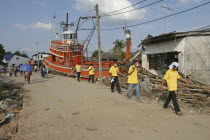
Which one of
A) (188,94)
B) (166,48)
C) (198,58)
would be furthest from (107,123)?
(166,48)

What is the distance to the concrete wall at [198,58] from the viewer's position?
10578 mm

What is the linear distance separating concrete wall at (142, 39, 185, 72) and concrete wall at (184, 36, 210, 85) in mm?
255

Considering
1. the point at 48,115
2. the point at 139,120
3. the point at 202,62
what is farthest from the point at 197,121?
the point at 202,62

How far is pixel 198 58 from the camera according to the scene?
10.8 m

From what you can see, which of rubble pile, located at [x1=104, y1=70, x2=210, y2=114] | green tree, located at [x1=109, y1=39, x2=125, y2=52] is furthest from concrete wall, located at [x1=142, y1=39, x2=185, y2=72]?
green tree, located at [x1=109, y1=39, x2=125, y2=52]

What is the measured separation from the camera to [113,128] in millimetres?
4441

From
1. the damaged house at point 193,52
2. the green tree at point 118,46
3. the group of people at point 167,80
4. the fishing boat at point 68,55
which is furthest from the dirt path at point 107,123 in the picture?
the green tree at point 118,46

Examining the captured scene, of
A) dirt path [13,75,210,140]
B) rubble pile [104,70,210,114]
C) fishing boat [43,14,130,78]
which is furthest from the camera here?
fishing boat [43,14,130,78]

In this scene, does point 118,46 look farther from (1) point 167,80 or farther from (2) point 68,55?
(1) point 167,80

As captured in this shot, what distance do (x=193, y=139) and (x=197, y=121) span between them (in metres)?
1.46

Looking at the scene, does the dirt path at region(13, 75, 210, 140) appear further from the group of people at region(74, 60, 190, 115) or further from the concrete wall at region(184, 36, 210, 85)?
the concrete wall at region(184, 36, 210, 85)

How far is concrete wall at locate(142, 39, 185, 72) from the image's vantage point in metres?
10.7

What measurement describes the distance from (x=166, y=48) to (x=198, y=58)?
218 centimetres

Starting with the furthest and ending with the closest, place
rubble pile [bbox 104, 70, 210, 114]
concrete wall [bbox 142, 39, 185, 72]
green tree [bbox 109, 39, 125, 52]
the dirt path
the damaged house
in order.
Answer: green tree [bbox 109, 39, 125, 52] < concrete wall [bbox 142, 39, 185, 72] < the damaged house < rubble pile [bbox 104, 70, 210, 114] < the dirt path
